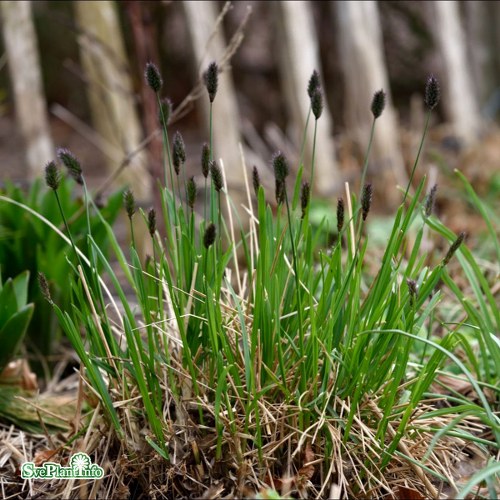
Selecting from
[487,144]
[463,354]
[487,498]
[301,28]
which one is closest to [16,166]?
[301,28]

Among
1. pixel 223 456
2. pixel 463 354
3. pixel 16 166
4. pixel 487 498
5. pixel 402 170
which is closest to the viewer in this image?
pixel 487 498

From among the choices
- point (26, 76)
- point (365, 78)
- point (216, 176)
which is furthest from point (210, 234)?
point (365, 78)

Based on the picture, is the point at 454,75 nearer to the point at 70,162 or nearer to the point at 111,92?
the point at 111,92

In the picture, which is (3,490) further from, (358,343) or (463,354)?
(463,354)

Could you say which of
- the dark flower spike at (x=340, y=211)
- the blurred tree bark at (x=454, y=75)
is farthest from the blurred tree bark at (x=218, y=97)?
the dark flower spike at (x=340, y=211)

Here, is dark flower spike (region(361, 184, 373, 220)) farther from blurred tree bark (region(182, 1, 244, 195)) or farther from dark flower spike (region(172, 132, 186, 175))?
Answer: blurred tree bark (region(182, 1, 244, 195))

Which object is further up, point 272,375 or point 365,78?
point 365,78
